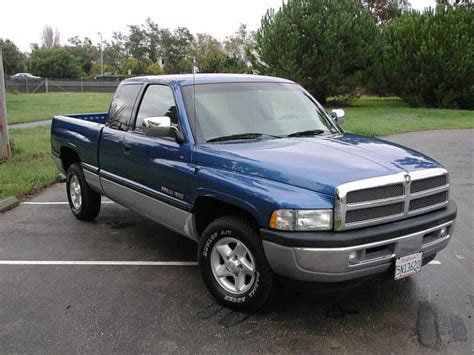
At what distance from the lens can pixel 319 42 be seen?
25797 millimetres

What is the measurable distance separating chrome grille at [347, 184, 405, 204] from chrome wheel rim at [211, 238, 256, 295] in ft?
2.88

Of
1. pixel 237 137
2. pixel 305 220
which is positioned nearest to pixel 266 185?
pixel 305 220

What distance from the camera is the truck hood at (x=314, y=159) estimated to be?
3479 mm

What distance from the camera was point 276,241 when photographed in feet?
11.2

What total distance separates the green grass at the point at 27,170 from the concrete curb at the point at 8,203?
12.1 inches

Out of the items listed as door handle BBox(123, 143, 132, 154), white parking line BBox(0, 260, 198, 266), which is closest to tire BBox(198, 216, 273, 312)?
white parking line BBox(0, 260, 198, 266)

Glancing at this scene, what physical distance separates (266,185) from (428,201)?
1309mm

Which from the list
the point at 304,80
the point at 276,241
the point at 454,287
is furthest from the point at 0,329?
the point at 304,80

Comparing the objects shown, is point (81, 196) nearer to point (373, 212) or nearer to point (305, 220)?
point (305, 220)

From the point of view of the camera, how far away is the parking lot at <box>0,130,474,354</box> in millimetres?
3492

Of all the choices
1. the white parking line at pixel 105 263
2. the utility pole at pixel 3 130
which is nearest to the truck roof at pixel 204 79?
the white parking line at pixel 105 263

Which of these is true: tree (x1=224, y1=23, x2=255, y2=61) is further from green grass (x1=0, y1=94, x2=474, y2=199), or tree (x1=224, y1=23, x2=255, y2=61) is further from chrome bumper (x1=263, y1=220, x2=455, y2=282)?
chrome bumper (x1=263, y1=220, x2=455, y2=282)

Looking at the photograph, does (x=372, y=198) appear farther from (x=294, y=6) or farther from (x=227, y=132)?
(x=294, y=6)

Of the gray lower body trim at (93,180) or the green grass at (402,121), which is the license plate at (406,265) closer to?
the gray lower body trim at (93,180)
